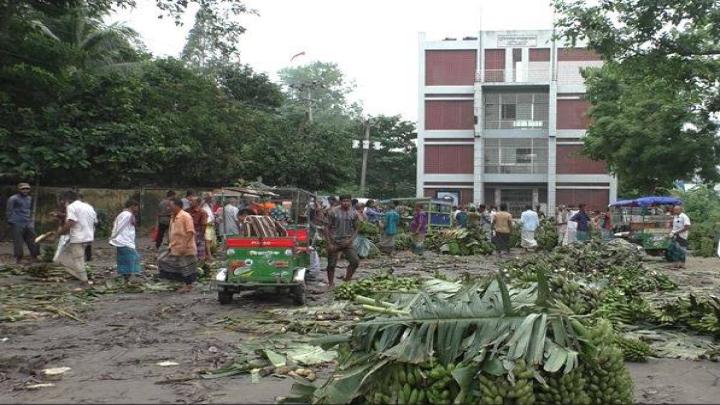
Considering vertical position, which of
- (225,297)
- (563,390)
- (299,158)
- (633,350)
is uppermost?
(299,158)

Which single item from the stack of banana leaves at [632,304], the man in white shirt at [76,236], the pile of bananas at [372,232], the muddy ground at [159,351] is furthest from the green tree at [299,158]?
the stack of banana leaves at [632,304]

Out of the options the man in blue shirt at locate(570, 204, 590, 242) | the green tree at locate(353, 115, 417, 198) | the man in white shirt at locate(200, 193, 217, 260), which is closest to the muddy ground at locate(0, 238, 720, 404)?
the man in white shirt at locate(200, 193, 217, 260)

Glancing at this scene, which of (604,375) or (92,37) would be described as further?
(92,37)

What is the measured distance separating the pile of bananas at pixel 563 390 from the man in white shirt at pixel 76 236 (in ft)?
31.7

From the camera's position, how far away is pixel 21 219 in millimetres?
13930

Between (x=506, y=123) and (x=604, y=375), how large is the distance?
4385cm

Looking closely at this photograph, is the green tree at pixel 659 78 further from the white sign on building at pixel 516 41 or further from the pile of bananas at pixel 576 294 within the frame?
the white sign on building at pixel 516 41

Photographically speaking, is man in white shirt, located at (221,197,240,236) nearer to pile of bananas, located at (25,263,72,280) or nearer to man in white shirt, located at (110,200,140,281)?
man in white shirt, located at (110,200,140,281)

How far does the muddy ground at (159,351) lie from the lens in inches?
211

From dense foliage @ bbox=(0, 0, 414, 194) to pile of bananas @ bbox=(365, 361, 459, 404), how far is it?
1245cm

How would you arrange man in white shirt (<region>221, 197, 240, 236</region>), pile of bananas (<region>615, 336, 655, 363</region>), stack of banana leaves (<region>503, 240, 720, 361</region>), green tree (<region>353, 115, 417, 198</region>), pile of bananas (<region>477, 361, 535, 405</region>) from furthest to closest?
1. green tree (<region>353, 115, 417, 198</region>)
2. man in white shirt (<region>221, 197, 240, 236</region>)
3. stack of banana leaves (<region>503, 240, 720, 361</region>)
4. pile of bananas (<region>615, 336, 655, 363</region>)
5. pile of bananas (<region>477, 361, 535, 405</region>)

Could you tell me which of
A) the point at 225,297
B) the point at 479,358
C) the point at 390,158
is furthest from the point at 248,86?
the point at 479,358

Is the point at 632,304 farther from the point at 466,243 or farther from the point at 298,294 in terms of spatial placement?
the point at 466,243

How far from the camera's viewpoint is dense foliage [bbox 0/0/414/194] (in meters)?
18.1
